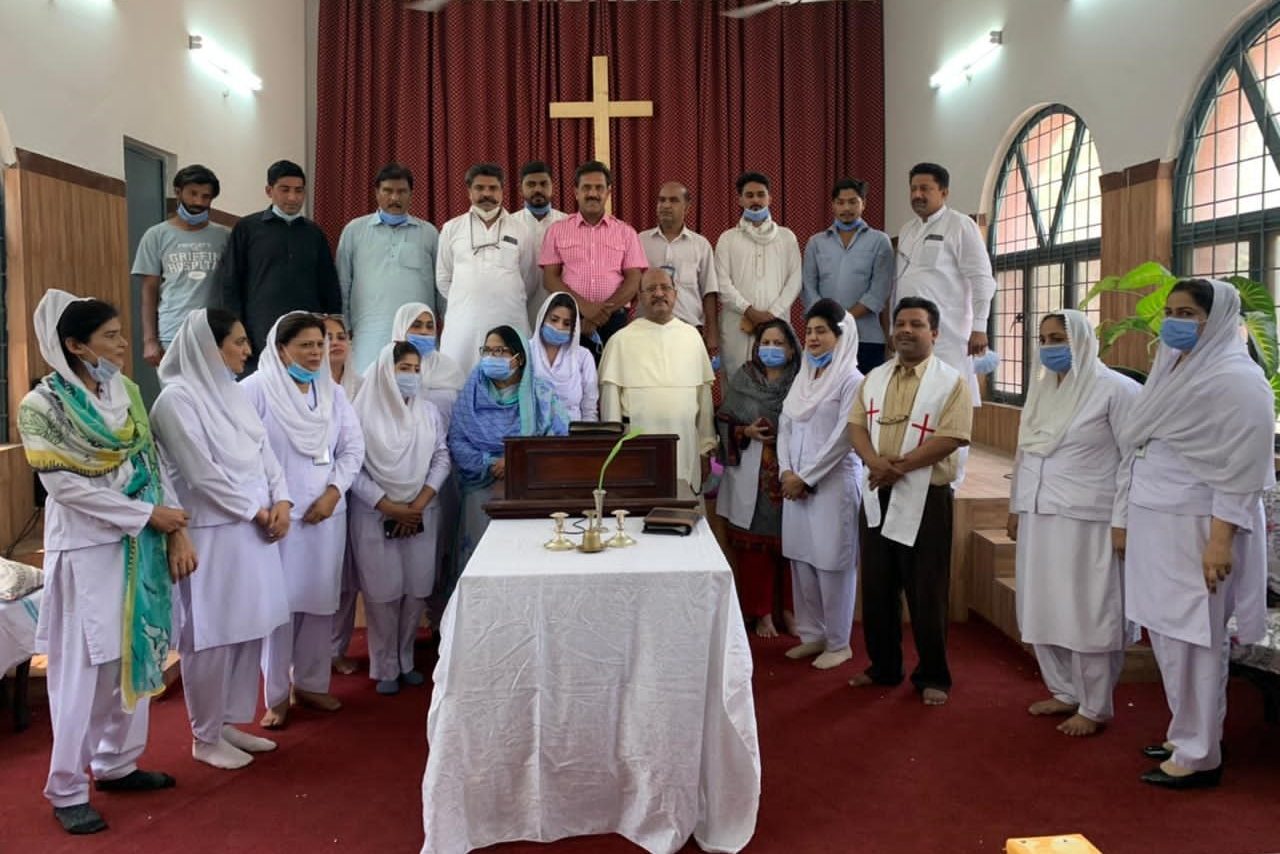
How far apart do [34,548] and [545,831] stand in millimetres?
3137

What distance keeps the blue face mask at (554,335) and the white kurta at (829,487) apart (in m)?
0.95

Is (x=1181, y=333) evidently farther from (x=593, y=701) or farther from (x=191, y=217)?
(x=191, y=217)

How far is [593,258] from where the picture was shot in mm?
4527

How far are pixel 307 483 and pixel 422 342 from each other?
82 cm

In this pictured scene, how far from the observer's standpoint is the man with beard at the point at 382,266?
15.0ft

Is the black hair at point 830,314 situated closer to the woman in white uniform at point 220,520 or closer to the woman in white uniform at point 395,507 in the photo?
the woman in white uniform at point 395,507

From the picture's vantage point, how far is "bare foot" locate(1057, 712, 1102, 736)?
3.32 m

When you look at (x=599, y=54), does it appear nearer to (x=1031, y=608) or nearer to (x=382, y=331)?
(x=382, y=331)

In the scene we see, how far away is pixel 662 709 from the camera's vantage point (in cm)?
244

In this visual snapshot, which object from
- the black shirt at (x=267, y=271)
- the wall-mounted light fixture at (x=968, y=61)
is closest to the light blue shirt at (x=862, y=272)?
the black shirt at (x=267, y=271)

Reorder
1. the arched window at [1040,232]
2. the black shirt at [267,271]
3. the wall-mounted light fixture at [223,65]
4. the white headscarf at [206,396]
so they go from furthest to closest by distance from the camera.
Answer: the wall-mounted light fixture at [223,65] < the arched window at [1040,232] < the black shirt at [267,271] < the white headscarf at [206,396]

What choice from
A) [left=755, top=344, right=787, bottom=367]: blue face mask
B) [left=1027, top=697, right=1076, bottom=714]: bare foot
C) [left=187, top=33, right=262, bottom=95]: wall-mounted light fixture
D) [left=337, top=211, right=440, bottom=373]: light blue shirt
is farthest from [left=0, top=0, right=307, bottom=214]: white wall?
[left=1027, top=697, right=1076, bottom=714]: bare foot

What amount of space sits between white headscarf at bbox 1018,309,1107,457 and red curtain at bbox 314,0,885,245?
529 centimetres

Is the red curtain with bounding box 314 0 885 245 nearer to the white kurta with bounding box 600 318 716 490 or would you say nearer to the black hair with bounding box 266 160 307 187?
the black hair with bounding box 266 160 307 187
